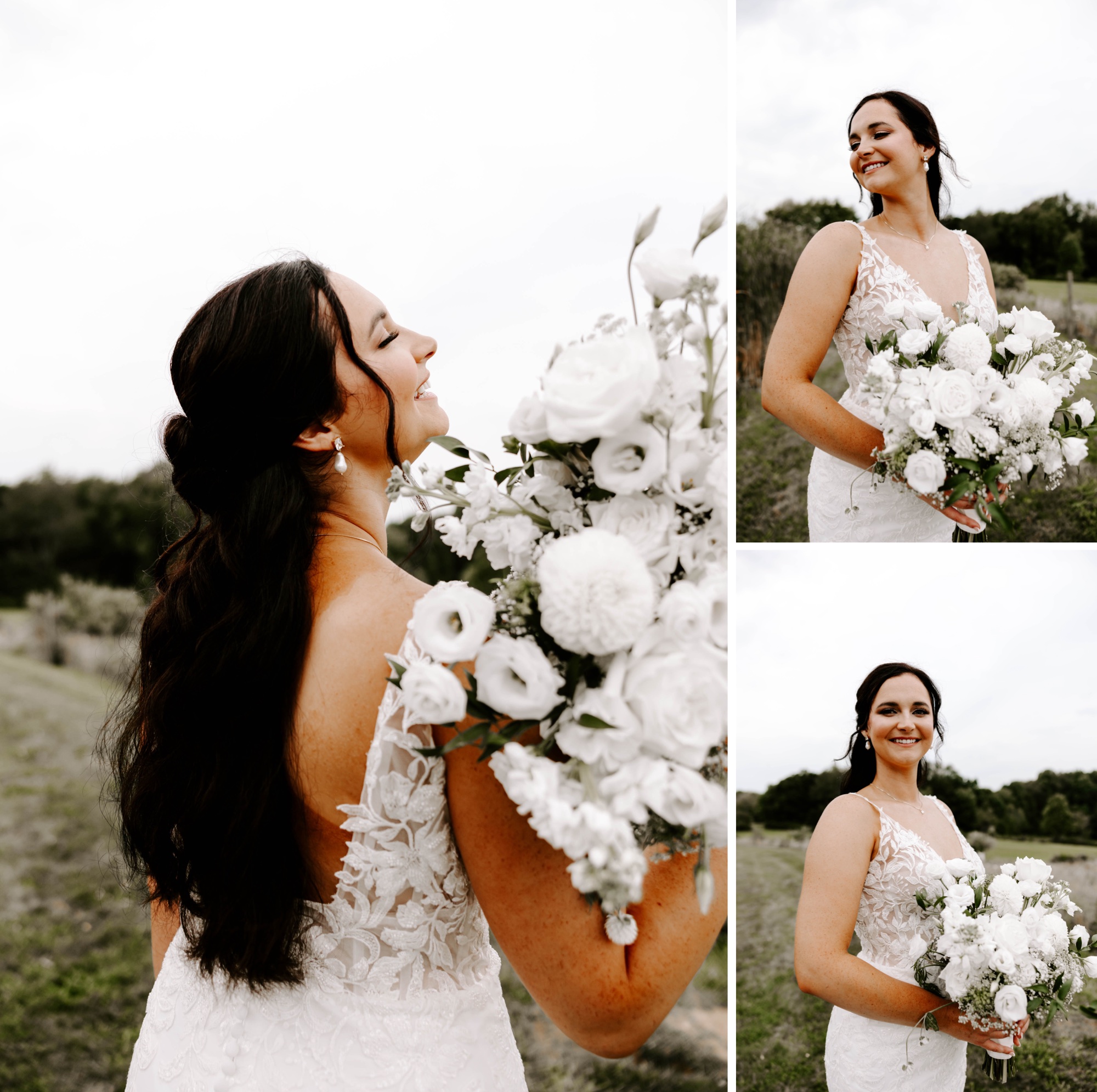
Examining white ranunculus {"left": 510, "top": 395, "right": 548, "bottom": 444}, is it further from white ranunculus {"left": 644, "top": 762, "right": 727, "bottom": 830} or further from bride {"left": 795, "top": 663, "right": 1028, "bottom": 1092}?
bride {"left": 795, "top": 663, "right": 1028, "bottom": 1092}

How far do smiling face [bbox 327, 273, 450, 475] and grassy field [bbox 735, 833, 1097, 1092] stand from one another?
219 centimetres

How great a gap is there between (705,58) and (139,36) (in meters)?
3.34

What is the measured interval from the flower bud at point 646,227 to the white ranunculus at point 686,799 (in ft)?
2.23

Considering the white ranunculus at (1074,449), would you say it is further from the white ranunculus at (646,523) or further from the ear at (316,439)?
the ear at (316,439)

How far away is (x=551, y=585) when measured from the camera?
103cm

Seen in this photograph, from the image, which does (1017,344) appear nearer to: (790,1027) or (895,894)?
(895,894)

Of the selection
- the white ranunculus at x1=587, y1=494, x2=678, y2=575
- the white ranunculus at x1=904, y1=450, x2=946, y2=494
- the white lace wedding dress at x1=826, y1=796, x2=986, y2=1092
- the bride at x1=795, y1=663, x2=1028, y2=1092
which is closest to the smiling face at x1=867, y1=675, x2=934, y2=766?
the bride at x1=795, y1=663, x2=1028, y2=1092

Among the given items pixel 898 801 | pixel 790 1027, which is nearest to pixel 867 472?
pixel 898 801

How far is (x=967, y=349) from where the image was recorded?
2.20 m

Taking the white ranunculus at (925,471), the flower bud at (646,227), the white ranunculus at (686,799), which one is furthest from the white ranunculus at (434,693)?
the white ranunculus at (925,471)

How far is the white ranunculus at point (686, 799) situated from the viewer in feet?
3.23

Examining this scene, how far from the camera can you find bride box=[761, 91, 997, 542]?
2396 millimetres

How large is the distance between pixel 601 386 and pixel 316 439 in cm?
74

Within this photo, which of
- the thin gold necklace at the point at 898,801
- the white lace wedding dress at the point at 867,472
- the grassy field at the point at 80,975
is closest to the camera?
the white lace wedding dress at the point at 867,472
